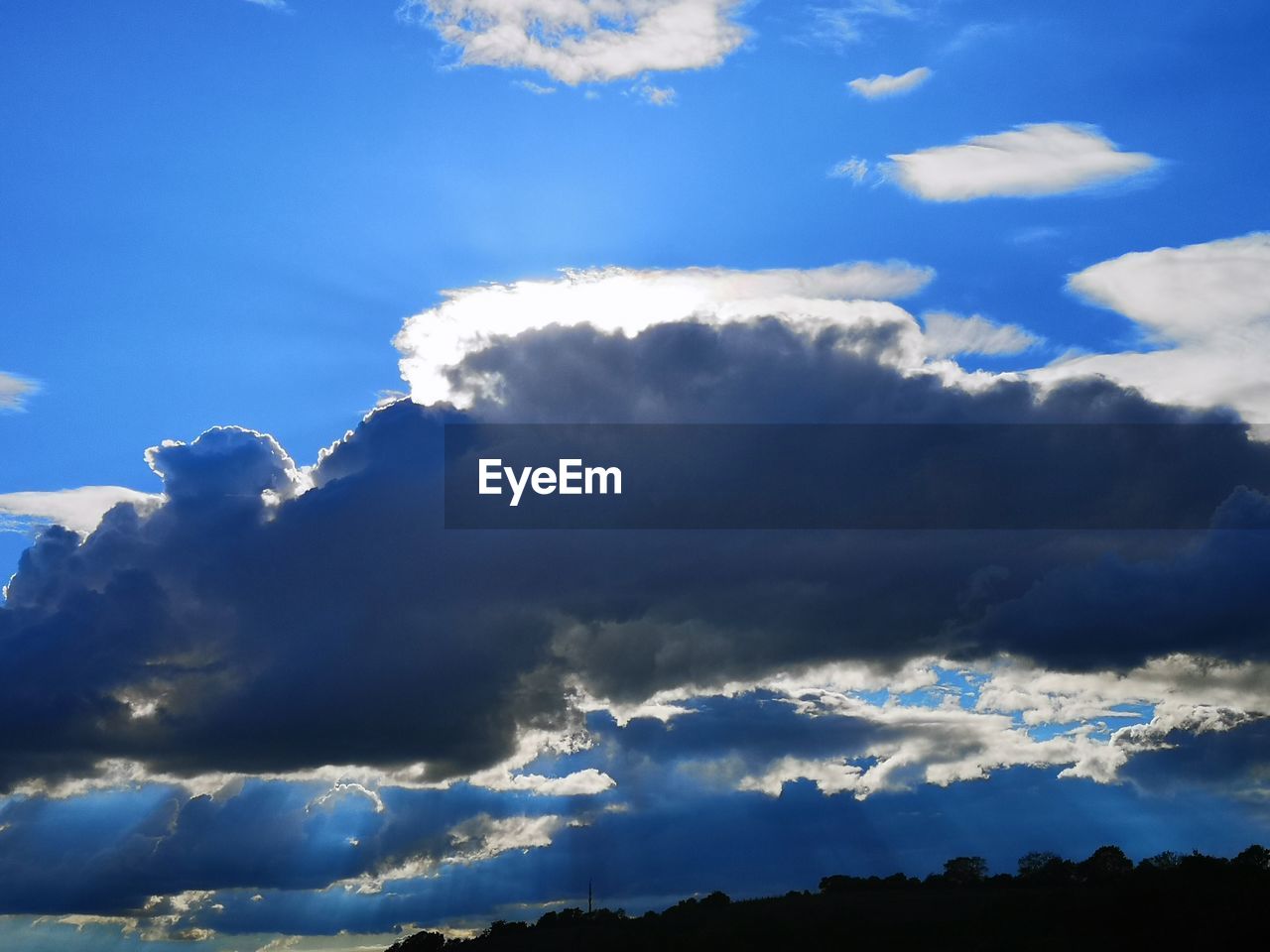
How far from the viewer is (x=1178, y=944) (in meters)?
199

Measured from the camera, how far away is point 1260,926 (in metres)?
199

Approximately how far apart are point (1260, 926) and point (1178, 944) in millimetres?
12270
